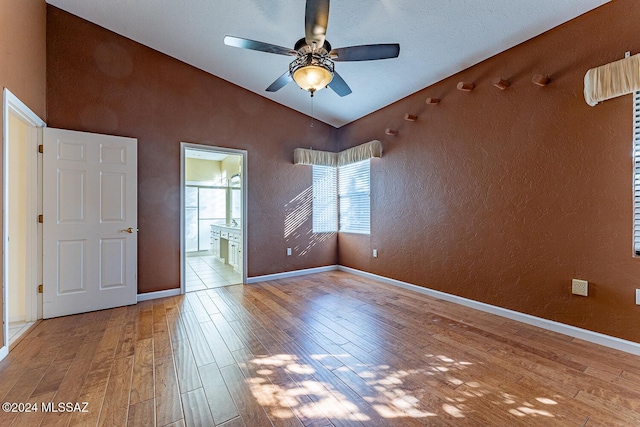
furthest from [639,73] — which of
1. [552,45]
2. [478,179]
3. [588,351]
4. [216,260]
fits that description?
[216,260]

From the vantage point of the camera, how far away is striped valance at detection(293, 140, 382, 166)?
14.8 ft

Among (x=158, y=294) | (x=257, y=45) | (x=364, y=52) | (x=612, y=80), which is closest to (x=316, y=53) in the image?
(x=364, y=52)

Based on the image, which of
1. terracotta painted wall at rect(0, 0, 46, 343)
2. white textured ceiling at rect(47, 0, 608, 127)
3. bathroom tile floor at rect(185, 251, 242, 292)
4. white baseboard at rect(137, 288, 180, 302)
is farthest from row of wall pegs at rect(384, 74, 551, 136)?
terracotta painted wall at rect(0, 0, 46, 343)

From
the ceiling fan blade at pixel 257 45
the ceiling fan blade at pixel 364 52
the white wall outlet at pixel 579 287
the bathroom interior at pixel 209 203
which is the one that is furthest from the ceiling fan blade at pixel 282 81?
the bathroom interior at pixel 209 203

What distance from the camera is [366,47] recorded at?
7.54ft

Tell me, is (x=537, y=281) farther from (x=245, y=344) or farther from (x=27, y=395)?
(x=27, y=395)

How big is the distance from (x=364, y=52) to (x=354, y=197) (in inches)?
119

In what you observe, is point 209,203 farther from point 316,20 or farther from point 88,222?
point 316,20

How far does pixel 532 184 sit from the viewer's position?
9.34 feet

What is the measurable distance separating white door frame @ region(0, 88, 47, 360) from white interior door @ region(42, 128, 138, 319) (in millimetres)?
74

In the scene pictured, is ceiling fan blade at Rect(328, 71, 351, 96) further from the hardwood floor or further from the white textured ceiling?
the hardwood floor

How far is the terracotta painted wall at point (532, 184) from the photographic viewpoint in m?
2.37

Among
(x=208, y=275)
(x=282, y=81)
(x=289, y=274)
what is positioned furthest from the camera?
(x=208, y=275)

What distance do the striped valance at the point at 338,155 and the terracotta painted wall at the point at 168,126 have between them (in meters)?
0.19
